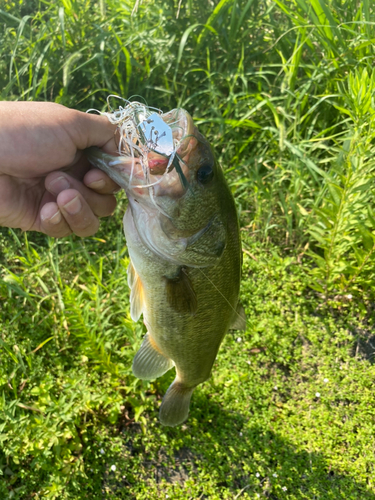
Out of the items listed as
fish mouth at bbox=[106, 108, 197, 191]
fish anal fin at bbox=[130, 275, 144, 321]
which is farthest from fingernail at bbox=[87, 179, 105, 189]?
fish anal fin at bbox=[130, 275, 144, 321]

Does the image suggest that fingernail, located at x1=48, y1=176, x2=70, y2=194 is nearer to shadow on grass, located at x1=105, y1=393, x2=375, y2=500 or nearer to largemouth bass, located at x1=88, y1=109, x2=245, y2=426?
largemouth bass, located at x1=88, y1=109, x2=245, y2=426

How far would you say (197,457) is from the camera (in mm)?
2533

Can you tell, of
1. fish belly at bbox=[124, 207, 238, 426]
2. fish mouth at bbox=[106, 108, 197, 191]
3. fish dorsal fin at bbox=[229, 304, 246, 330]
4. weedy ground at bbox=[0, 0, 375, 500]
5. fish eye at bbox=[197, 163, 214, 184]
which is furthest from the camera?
weedy ground at bbox=[0, 0, 375, 500]

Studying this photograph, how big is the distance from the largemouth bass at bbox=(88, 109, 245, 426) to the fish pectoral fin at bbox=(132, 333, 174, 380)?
75 mm

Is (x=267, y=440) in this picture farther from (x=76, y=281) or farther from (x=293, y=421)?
(x=76, y=281)

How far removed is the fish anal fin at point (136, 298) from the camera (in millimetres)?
1712

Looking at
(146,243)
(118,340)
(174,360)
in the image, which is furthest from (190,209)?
(118,340)

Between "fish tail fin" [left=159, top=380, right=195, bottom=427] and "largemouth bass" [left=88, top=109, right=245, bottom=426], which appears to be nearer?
"largemouth bass" [left=88, top=109, right=245, bottom=426]

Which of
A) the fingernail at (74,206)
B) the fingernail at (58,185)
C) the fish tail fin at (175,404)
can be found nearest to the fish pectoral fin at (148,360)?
the fish tail fin at (175,404)

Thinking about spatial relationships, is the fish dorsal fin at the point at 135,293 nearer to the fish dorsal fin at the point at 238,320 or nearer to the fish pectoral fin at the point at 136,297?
the fish pectoral fin at the point at 136,297

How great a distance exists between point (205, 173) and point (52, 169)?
746 mm

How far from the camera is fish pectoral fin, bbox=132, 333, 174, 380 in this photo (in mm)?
1899

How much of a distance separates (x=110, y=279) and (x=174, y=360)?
1.35 metres

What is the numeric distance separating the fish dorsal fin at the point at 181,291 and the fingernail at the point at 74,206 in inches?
20.8
